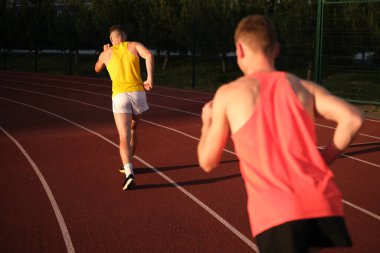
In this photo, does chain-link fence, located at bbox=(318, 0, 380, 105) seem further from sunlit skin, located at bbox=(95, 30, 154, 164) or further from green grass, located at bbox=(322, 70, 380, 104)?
sunlit skin, located at bbox=(95, 30, 154, 164)

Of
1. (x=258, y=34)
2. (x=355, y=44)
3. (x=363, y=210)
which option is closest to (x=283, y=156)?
(x=258, y=34)

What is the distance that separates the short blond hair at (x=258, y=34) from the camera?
204 centimetres

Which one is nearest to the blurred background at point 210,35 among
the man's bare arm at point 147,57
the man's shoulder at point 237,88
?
the man's bare arm at point 147,57

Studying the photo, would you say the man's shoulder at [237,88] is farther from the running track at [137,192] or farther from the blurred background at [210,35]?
the blurred background at [210,35]

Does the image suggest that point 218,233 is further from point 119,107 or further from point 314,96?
point 314,96

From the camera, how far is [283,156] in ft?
6.55

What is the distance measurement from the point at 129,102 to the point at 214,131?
167 inches

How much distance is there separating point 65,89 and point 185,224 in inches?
626

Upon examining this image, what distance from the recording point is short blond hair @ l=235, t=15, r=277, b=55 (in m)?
2.04

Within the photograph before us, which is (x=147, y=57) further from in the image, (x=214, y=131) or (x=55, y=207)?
(x=214, y=131)

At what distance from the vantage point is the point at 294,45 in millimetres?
18891

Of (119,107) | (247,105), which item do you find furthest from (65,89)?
(247,105)

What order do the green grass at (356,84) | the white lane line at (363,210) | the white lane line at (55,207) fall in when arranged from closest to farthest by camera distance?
the white lane line at (55,207), the white lane line at (363,210), the green grass at (356,84)

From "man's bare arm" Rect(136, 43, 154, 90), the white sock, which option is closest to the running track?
the white sock
